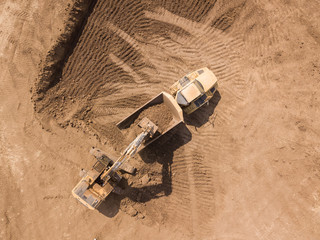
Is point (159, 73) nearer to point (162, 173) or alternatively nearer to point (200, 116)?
point (200, 116)

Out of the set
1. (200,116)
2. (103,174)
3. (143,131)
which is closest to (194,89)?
(200,116)

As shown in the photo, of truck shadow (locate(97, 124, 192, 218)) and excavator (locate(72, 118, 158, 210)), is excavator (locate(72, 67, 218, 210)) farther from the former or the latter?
truck shadow (locate(97, 124, 192, 218))

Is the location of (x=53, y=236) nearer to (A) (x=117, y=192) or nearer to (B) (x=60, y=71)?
(A) (x=117, y=192)

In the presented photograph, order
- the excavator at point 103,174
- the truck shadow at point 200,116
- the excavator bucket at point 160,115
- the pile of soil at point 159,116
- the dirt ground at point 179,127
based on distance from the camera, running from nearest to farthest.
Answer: the excavator at point 103,174
the excavator bucket at point 160,115
the pile of soil at point 159,116
the dirt ground at point 179,127
the truck shadow at point 200,116

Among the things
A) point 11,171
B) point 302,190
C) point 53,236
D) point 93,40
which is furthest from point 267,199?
point 11,171

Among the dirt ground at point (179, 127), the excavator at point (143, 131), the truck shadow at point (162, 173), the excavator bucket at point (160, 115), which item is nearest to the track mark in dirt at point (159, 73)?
the dirt ground at point (179, 127)

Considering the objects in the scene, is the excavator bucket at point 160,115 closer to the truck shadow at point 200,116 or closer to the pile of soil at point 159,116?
the pile of soil at point 159,116
